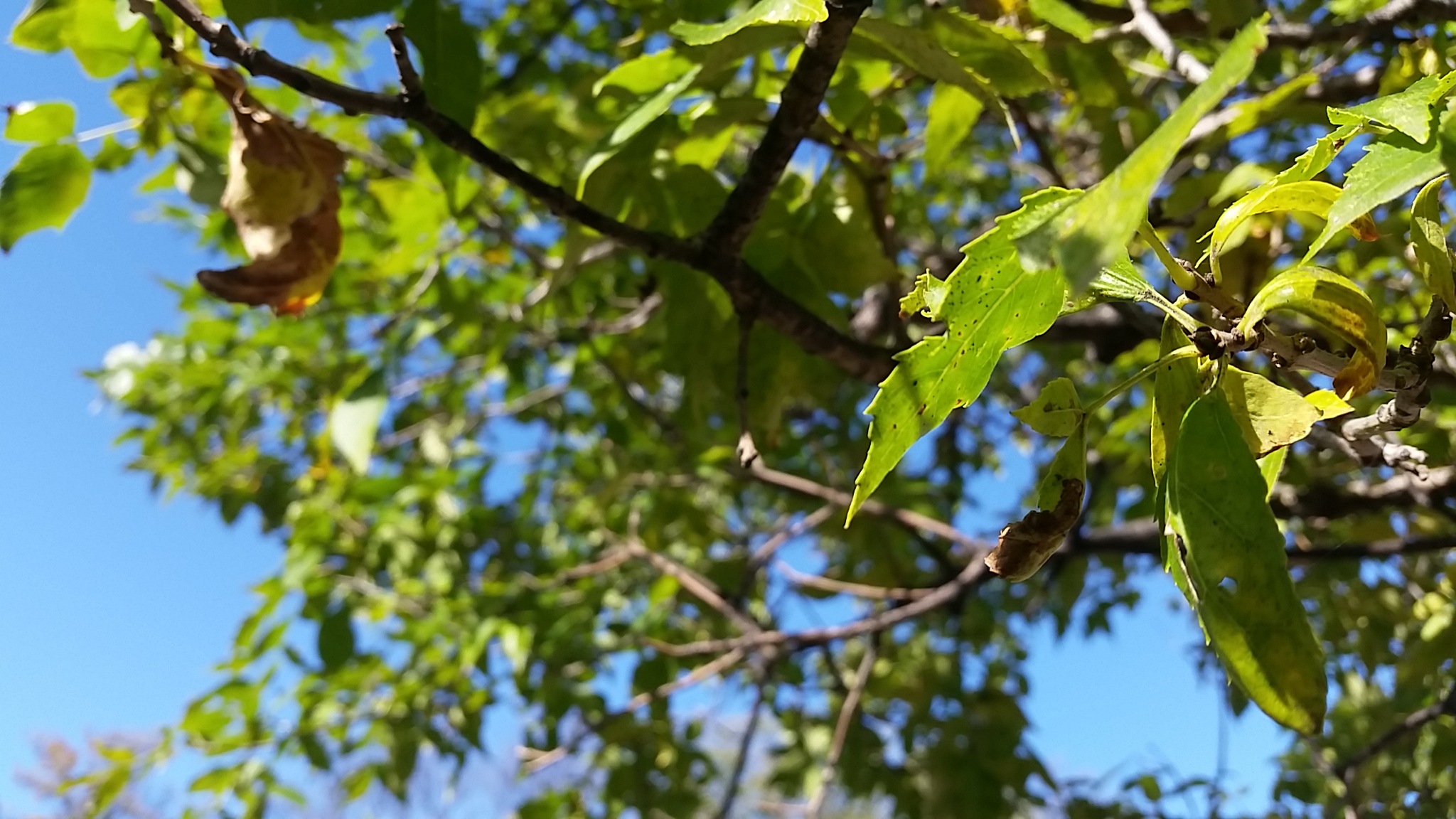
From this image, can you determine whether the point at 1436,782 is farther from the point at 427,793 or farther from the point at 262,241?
the point at 427,793

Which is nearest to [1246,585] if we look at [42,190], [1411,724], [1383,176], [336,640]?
[1383,176]

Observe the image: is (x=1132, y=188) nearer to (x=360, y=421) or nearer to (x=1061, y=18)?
(x=1061, y=18)

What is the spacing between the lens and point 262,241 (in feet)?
3.53

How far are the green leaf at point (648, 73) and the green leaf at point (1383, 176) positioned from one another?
66 centimetres

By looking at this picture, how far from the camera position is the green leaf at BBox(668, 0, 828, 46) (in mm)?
613

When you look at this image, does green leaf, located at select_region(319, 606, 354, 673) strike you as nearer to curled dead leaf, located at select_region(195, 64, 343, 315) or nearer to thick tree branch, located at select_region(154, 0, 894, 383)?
curled dead leaf, located at select_region(195, 64, 343, 315)

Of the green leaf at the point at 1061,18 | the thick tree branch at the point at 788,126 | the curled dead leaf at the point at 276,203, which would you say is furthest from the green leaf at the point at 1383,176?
the curled dead leaf at the point at 276,203

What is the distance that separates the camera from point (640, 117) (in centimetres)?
84

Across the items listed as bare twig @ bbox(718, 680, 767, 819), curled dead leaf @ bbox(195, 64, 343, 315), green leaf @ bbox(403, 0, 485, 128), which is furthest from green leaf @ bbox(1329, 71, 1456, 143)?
bare twig @ bbox(718, 680, 767, 819)

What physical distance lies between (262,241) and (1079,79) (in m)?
1.05

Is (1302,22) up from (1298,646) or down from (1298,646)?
up

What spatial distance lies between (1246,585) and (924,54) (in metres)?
0.54

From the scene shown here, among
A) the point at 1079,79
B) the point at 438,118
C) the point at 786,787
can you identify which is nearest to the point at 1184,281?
the point at 438,118

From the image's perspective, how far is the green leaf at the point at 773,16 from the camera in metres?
0.61
